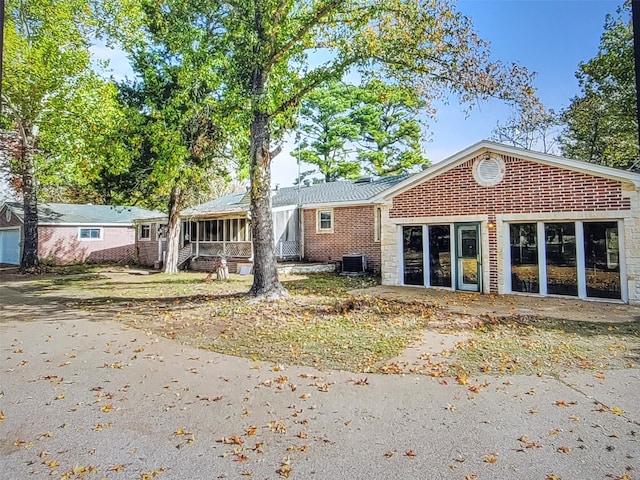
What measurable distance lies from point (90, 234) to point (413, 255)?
22757 mm

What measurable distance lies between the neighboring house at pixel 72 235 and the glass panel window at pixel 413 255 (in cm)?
1873

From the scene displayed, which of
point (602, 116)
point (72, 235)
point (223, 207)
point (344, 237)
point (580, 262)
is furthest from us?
point (72, 235)

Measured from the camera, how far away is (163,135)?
47.0 ft

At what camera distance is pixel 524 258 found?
11203 millimetres

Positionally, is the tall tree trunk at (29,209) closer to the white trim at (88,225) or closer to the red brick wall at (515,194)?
the white trim at (88,225)

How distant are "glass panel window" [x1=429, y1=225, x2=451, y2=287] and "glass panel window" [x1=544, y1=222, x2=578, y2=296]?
106 inches

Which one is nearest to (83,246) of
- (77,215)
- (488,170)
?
(77,215)

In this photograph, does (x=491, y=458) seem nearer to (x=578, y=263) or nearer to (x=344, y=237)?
(x=578, y=263)

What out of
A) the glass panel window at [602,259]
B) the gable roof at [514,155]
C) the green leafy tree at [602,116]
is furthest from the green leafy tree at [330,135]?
the glass panel window at [602,259]

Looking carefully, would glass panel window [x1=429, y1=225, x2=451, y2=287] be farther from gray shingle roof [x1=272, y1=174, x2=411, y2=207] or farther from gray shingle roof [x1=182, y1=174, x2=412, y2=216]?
gray shingle roof [x1=272, y1=174, x2=411, y2=207]

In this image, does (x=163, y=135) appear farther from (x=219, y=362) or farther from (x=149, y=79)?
(x=219, y=362)

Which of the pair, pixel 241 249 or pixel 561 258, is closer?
pixel 561 258

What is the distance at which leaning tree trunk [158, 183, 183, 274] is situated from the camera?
757 inches

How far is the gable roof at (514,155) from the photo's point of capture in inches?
383
